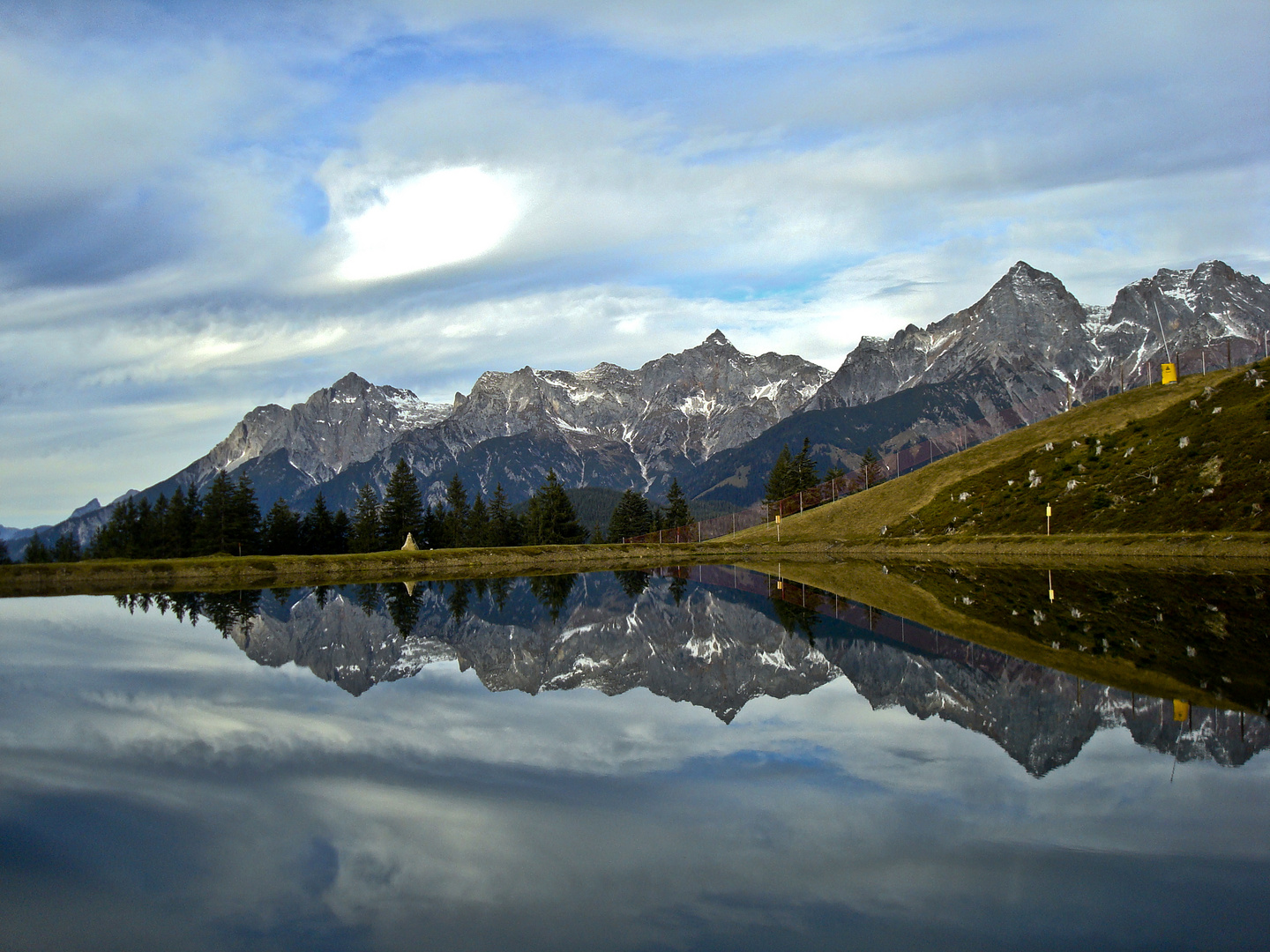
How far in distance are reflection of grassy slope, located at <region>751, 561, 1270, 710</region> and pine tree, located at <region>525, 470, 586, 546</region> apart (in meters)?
82.5

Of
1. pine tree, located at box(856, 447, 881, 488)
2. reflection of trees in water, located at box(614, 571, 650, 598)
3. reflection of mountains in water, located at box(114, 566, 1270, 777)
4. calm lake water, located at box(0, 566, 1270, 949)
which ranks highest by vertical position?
pine tree, located at box(856, 447, 881, 488)

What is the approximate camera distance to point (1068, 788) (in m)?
14.4

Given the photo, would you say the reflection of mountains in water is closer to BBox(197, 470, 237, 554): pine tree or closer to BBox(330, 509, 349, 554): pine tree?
BBox(197, 470, 237, 554): pine tree

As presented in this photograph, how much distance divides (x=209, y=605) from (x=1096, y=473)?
86797 mm

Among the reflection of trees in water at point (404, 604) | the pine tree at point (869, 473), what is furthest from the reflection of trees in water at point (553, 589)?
the pine tree at point (869, 473)

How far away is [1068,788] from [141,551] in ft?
484

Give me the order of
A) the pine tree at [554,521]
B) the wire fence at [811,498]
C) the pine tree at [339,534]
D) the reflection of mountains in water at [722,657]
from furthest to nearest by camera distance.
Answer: the pine tree at [339,534] → the pine tree at [554,521] → the wire fence at [811,498] → the reflection of mountains in water at [722,657]

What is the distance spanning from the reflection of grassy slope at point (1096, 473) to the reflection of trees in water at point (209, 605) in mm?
70608

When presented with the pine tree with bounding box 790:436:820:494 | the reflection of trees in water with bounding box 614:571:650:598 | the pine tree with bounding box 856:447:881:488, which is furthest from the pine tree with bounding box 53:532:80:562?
the pine tree with bounding box 856:447:881:488

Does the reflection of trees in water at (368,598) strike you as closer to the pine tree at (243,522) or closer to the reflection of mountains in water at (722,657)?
the reflection of mountains in water at (722,657)

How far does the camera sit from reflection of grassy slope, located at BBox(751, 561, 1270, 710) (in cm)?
2220

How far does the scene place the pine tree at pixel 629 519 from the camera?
16800 cm

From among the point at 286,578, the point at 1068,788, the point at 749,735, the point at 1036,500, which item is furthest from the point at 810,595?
the point at 286,578

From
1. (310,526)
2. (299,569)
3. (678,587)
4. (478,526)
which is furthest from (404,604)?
(478,526)
